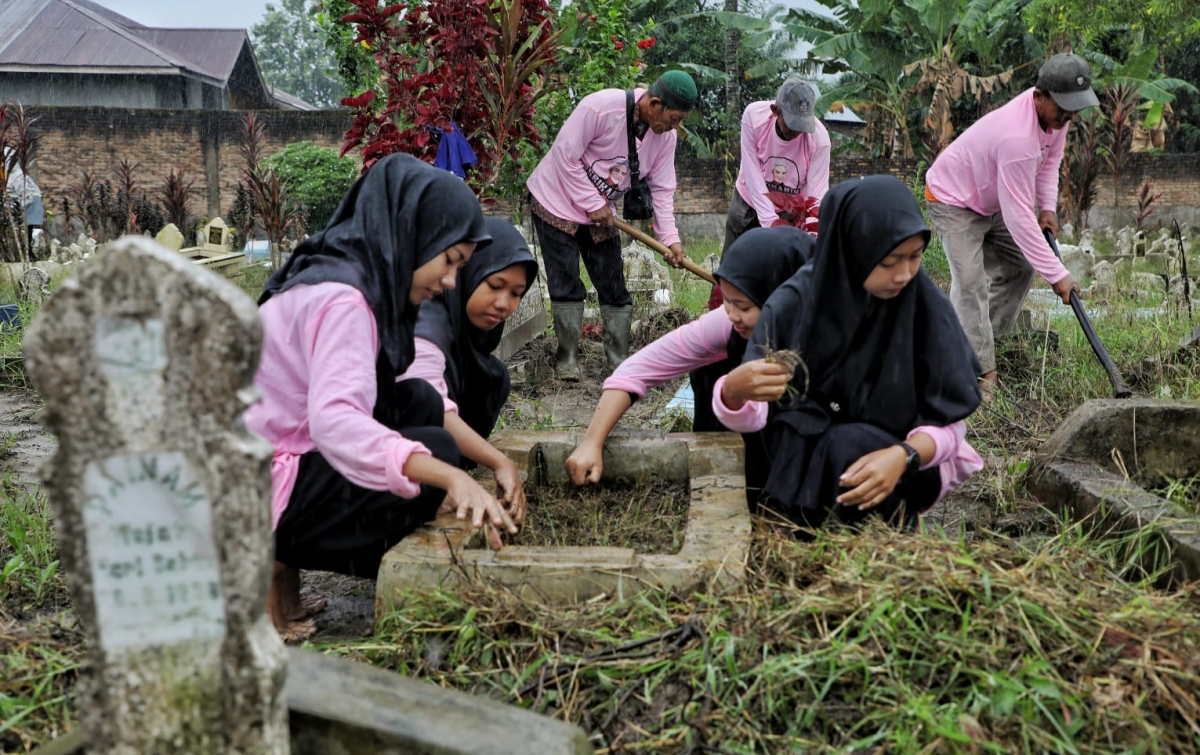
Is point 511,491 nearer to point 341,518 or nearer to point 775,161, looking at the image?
point 341,518

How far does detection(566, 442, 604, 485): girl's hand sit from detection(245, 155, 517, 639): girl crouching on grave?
0.45m

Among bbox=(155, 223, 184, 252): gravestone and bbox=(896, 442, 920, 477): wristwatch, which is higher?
bbox=(896, 442, 920, 477): wristwatch

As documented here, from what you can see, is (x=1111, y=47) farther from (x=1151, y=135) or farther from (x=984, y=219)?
(x=984, y=219)

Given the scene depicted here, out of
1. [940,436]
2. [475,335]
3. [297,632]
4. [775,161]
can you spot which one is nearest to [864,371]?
[940,436]

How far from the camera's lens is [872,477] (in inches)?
113

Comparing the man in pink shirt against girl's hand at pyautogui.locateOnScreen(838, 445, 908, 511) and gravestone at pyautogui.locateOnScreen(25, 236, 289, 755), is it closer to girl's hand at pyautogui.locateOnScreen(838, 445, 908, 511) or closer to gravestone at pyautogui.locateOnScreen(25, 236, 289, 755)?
girl's hand at pyautogui.locateOnScreen(838, 445, 908, 511)

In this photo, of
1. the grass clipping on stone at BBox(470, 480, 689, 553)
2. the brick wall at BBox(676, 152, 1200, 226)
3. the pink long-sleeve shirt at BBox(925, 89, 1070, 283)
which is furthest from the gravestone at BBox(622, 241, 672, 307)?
the brick wall at BBox(676, 152, 1200, 226)

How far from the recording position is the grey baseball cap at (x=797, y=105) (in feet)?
18.6

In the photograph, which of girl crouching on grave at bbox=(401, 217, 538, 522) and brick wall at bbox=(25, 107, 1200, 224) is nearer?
girl crouching on grave at bbox=(401, 217, 538, 522)

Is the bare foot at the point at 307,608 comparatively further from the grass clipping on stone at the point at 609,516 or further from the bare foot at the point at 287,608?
the grass clipping on stone at the point at 609,516

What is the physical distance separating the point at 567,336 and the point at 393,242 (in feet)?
10.7

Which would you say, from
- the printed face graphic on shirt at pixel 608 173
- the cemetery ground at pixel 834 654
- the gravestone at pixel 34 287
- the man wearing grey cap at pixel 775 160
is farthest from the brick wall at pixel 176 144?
the cemetery ground at pixel 834 654

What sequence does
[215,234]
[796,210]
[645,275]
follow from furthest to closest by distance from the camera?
[215,234] → [645,275] → [796,210]

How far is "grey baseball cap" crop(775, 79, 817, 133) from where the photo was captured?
5.67 metres
